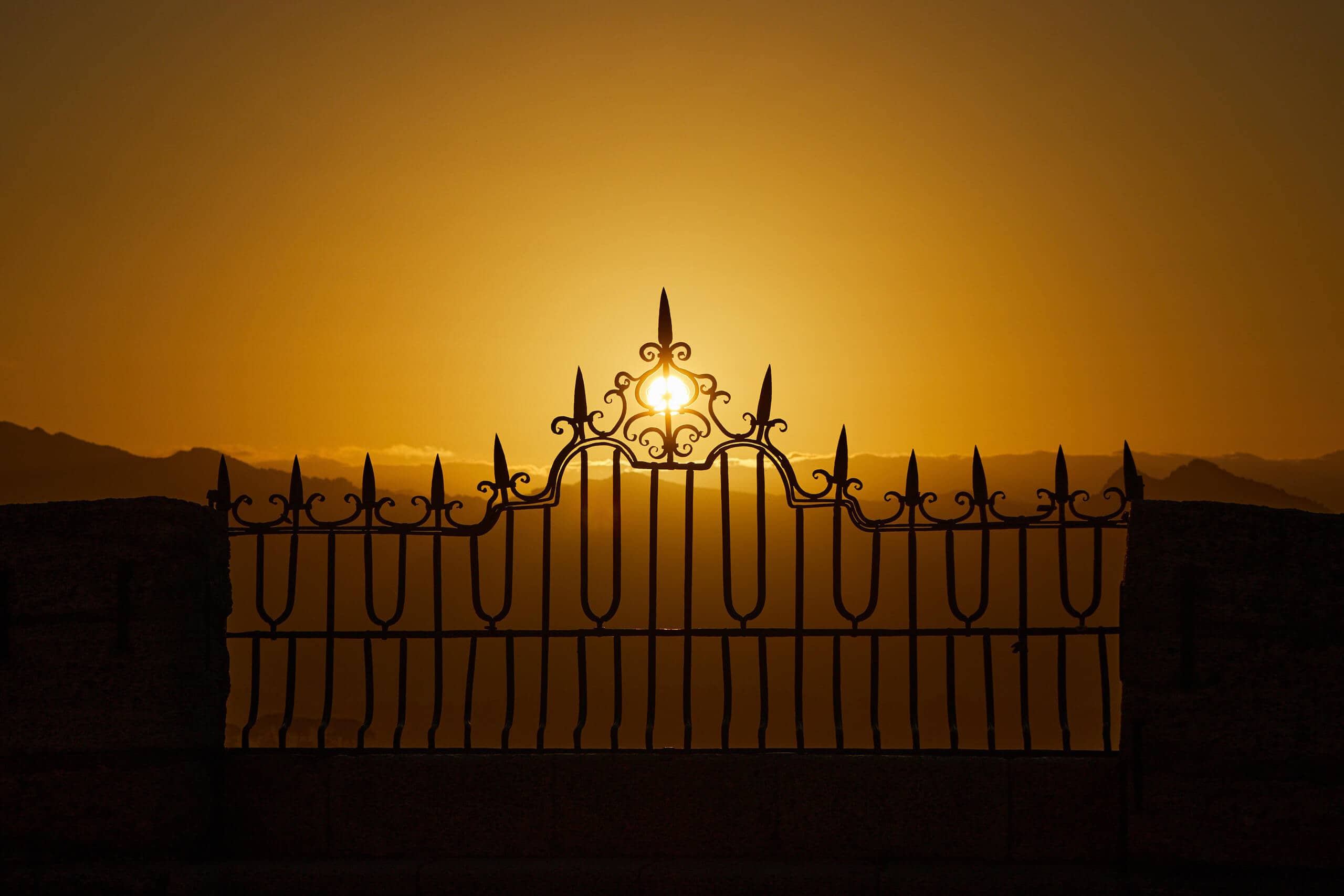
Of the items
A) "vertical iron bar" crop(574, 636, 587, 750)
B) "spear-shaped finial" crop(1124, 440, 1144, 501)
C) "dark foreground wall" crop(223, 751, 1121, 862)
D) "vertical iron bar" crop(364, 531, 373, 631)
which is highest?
"spear-shaped finial" crop(1124, 440, 1144, 501)

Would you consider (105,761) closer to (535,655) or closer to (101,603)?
(101,603)

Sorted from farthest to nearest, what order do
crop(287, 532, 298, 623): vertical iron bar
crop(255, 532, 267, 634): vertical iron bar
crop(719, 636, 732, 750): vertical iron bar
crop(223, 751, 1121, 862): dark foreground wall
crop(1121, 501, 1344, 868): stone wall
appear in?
crop(255, 532, 267, 634): vertical iron bar < crop(287, 532, 298, 623): vertical iron bar < crop(719, 636, 732, 750): vertical iron bar < crop(223, 751, 1121, 862): dark foreground wall < crop(1121, 501, 1344, 868): stone wall

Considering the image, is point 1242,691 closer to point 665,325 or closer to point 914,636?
point 914,636

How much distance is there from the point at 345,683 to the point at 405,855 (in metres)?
43.4

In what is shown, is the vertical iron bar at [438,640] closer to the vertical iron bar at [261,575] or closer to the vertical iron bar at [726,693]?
the vertical iron bar at [261,575]

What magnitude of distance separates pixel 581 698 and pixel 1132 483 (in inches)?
120

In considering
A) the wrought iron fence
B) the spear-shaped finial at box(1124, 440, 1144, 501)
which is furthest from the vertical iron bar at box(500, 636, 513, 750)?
the spear-shaped finial at box(1124, 440, 1144, 501)

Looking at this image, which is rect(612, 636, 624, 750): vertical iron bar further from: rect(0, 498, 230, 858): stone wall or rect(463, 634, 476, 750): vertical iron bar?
rect(0, 498, 230, 858): stone wall

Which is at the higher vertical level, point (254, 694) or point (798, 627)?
point (798, 627)

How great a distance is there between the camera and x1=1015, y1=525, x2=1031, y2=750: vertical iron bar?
20.3 feet

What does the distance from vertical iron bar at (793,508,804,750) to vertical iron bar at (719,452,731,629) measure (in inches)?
11.1

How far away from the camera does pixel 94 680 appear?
620 centimetres

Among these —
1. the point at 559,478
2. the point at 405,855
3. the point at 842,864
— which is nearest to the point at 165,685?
the point at 405,855

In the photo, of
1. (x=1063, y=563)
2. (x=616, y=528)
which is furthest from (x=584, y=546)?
(x=1063, y=563)
